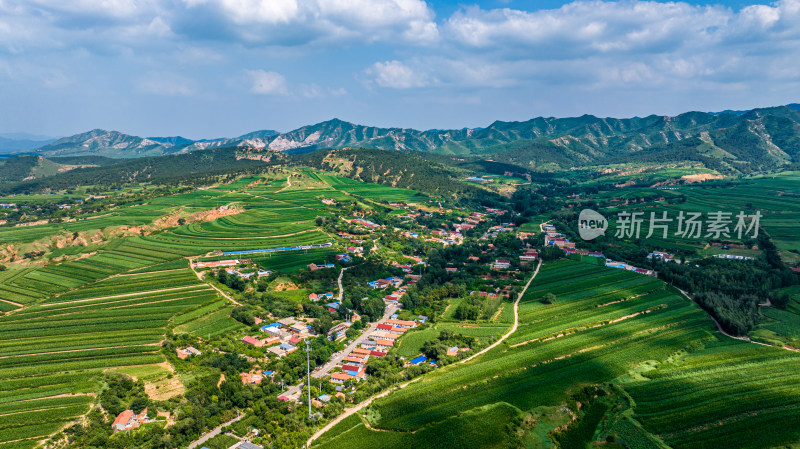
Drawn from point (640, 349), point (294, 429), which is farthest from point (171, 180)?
point (640, 349)

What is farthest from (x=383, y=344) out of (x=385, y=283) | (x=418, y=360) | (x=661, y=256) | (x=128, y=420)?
(x=661, y=256)

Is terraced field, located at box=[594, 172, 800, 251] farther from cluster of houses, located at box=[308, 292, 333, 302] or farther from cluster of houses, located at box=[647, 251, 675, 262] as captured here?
cluster of houses, located at box=[308, 292, 333, 302]

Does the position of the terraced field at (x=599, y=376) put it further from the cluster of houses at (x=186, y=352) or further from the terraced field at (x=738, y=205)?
the terraced field at (x=738, y=205)

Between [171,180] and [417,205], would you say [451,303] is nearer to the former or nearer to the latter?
[417,205]

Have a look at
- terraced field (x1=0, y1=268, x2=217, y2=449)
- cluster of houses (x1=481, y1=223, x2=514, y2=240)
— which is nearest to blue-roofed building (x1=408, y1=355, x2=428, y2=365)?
terraced field (x1=0, y1=268, x2=217, y2=449)

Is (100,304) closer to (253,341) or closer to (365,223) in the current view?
(253,341)
